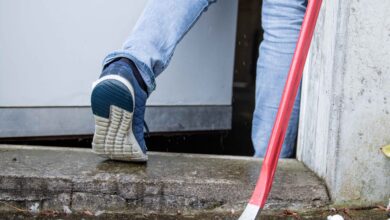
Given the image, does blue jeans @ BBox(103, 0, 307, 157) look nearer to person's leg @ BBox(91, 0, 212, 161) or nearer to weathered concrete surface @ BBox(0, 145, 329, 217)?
person's leg @ BBox(91, 0, 212, 161)

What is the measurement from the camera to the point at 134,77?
1562 millimetres

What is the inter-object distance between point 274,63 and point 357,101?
0.34 meters

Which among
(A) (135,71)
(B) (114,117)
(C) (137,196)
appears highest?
(A) (135,71)

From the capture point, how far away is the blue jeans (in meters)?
1.63

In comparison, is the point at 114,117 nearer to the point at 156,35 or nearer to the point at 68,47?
the point at 156,35

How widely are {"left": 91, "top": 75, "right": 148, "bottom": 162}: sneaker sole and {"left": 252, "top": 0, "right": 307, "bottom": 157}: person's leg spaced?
1.34 ft

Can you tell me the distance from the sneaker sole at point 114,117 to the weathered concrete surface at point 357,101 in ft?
1.61

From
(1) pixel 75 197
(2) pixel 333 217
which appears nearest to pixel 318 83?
(2) pixel 333 217

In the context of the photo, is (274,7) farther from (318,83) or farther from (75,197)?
(75,197)

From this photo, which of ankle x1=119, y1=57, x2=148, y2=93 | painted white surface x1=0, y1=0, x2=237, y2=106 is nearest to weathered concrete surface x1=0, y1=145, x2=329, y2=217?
ankle x1=119, y1=57, x2=148, y2=93

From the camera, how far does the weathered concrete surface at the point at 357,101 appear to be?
156 cm

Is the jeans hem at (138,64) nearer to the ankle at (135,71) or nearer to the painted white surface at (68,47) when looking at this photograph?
the ankle at (135,71)

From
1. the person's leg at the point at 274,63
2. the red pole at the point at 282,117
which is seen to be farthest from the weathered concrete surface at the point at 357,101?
the red pole at the point at 282,117

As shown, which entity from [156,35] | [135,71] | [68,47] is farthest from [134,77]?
[68,47]
